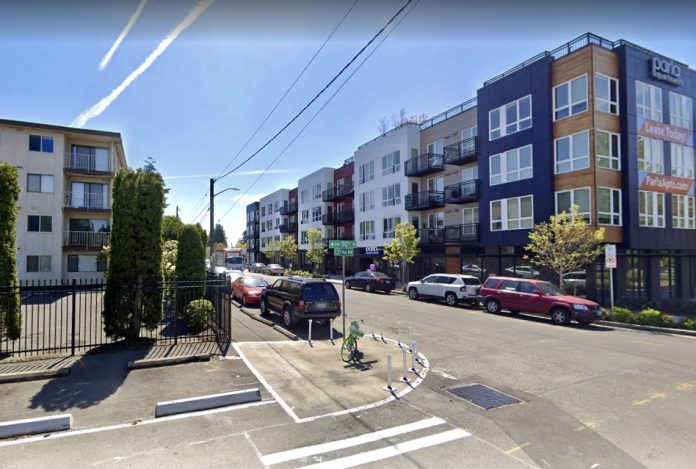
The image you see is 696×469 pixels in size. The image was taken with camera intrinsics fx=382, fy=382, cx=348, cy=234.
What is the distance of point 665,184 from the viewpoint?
2141cm

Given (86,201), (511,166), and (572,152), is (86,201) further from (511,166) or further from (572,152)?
(572,152)

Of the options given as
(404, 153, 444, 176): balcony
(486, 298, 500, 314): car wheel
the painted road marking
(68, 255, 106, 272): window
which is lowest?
(486, 298, 500, 314): car wheel

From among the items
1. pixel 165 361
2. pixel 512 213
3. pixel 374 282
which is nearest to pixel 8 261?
pixel 165 361

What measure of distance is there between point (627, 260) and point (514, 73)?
41.3 feet

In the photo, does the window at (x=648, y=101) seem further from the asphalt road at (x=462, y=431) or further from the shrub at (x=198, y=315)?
the shrub at (x=198, y=315)

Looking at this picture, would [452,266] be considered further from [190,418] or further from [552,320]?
[190,418]

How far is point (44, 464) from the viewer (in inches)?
173

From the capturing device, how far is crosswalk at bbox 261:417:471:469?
14.8ft

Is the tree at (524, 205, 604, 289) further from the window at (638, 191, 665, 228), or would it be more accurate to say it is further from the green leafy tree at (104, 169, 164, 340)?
the green leafy tree at (104, 169, 164, 340)

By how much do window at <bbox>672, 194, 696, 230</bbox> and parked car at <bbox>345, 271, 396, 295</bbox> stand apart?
55.6ft

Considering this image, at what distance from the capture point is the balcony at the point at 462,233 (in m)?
26.0

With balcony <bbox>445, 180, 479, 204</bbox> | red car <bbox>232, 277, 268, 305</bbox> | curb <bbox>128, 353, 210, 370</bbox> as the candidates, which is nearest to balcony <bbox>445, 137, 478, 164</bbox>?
balcony <bbox>445, 180, 479, 204</bbox>

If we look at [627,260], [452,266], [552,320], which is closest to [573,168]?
[627,260]

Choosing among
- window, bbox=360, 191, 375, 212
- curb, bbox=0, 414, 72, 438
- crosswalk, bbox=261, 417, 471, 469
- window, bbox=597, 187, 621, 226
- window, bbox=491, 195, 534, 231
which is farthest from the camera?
window, bbox=360, 191, 375, 212
